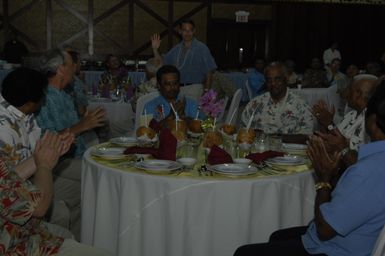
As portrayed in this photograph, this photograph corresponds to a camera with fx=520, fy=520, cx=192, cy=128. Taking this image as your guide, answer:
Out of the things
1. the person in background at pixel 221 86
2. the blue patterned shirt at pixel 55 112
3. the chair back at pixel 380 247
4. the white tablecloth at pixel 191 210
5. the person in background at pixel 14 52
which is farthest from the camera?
the person in background at pixel 14 52

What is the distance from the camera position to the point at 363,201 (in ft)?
5.68

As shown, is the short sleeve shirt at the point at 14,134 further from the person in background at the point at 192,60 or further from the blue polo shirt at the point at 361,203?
the person in background at the point at 192,60

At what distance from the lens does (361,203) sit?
1733 mm

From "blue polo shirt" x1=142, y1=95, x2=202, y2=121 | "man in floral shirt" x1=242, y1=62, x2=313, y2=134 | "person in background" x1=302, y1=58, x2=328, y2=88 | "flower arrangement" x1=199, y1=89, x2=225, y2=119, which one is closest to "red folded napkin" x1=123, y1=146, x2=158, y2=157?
"flower arrangement" x1=199, y1=89, x2=225, y2=119

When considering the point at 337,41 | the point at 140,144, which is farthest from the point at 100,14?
the point at 140,144

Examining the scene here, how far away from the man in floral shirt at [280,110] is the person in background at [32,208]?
2001 millimetres

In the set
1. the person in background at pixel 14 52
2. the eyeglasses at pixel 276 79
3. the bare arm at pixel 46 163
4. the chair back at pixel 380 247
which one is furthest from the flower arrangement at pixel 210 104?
the person in background at pixel 14 52

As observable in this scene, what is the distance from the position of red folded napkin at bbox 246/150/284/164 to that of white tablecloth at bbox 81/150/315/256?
24 cm

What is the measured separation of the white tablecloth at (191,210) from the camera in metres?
2.52

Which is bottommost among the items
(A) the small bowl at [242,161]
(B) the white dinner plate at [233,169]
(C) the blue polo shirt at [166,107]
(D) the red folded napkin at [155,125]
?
(B) the white dinner plate at [233,169]

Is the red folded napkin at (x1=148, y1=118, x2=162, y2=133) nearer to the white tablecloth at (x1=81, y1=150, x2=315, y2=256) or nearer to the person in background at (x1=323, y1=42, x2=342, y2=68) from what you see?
the white tablecloth at (x1=81, y1=150, x2=315, y2=256)

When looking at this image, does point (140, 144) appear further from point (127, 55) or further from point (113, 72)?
point (127, 55)

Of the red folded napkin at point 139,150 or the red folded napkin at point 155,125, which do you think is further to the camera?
the red folded napkin at point 155,125

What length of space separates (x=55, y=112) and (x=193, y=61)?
10.2ft
